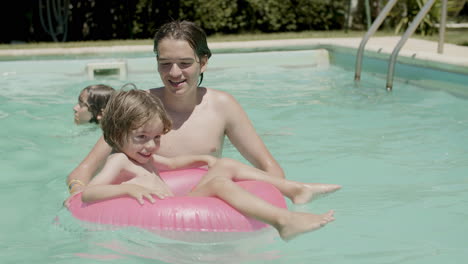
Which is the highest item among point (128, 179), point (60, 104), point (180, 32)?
point (180, 32)

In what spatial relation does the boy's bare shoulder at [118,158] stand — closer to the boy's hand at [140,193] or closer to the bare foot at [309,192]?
the boy's hand at [140,193]

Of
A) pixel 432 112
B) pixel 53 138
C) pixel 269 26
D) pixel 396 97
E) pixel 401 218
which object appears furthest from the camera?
pixel 269 26

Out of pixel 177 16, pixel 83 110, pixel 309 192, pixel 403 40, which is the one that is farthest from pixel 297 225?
pixel 177 16

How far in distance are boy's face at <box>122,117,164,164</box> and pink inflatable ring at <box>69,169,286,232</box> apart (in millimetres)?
313

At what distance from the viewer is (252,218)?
319 centimetres

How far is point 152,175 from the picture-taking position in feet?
11.7

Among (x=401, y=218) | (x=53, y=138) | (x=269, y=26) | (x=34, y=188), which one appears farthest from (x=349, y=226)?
(x=269, y=26)

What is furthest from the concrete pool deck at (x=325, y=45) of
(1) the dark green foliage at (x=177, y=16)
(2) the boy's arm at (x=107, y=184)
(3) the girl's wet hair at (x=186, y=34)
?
(2) the boy's arm at (x=107, y=184)

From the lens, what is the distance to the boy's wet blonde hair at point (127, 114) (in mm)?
3402

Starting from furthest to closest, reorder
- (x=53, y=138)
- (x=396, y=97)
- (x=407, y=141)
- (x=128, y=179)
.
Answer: (x=396, y=97) → (x=53, y=138) → (x=407, y=141) → (x=128, y=179)

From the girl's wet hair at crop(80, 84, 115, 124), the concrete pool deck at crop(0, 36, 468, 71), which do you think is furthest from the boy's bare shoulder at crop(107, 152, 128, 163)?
the concrete pool deck at crop(0, 36, 468, 71)

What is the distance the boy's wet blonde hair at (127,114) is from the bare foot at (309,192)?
31.9 inches

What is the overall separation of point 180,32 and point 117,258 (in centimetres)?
130

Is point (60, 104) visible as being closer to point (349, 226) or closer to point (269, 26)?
point (349, 226)
